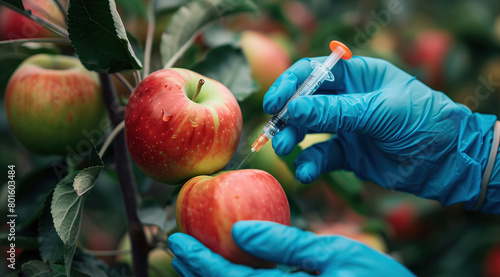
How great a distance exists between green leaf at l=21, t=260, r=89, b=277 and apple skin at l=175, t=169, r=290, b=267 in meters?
0.22

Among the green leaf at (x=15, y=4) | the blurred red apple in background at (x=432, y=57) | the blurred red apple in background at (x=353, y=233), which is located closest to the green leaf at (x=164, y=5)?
the green leaf at (x=15, y=4)

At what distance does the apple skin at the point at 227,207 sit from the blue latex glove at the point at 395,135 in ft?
0.36

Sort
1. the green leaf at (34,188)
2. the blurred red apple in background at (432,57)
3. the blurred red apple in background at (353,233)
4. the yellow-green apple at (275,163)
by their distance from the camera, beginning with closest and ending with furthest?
1. the green leaf at (34,188)
2. the yellow-green apple at (275,163)
3. the blurred red apple in background at (353,233)
4. the blurred red apple in background at (432,57)

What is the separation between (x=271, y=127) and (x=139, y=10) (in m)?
0.52

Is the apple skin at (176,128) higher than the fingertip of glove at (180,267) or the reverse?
higher

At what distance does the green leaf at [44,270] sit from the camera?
2.16ft

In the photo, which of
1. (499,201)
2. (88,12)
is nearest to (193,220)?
(88,12)

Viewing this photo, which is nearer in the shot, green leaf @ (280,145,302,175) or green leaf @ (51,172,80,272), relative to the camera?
green leaf @ (51,172,80,272)

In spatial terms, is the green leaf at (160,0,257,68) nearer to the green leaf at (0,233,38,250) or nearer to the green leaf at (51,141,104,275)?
the green leaf at (51,141,104,275)

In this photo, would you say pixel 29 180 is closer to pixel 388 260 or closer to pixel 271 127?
pixel 271 127

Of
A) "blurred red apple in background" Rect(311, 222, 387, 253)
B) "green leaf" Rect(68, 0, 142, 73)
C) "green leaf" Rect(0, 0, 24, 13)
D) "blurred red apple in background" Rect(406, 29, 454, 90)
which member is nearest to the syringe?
"green leaf" Rect(68, 0, 142, 73)

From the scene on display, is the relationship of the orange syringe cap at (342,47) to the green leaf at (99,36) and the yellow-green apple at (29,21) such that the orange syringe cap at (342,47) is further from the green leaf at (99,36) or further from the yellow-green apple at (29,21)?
the yellow-green apple at (29,21)

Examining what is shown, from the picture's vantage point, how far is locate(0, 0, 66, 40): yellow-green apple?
887mm

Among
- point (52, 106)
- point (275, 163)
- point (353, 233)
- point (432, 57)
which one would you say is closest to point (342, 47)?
point (275, 163)
